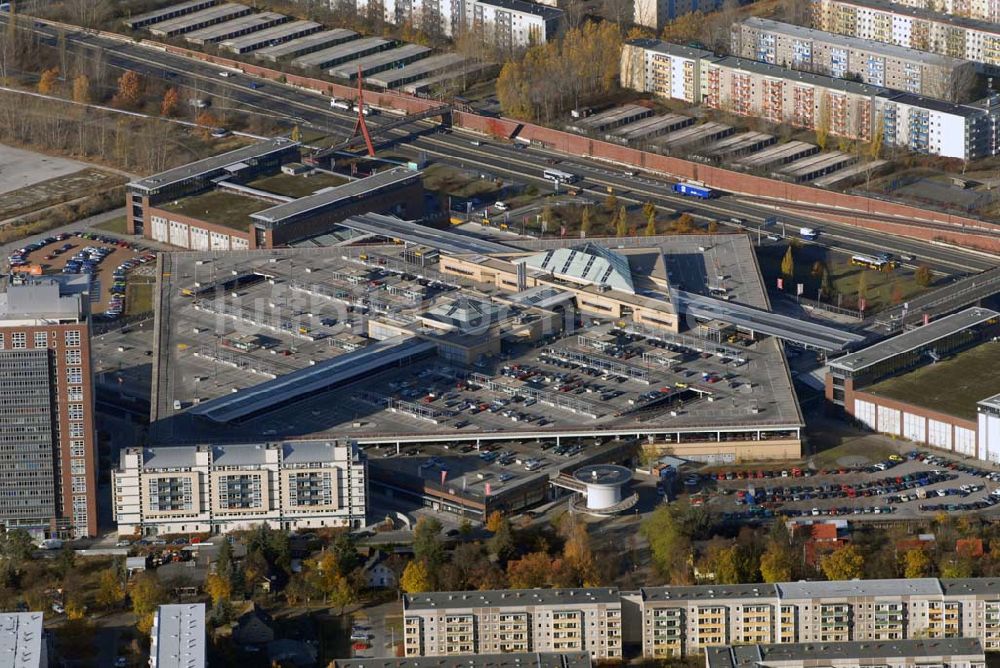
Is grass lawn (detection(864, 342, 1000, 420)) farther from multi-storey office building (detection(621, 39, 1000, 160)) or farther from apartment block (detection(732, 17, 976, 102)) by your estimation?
apartment block (detection(732, 17, 976, 102))

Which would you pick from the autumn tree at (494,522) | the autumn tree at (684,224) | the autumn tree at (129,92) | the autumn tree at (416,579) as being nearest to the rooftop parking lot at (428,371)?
the autumn tree at (494,522)

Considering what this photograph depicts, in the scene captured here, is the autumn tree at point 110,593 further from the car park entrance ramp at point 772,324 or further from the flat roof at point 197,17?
the flat roof at point 197,17

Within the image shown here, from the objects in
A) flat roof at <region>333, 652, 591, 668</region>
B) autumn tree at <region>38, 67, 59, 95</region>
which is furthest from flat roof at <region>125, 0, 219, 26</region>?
flat roof at <region>333, 652, 591, 668</region>

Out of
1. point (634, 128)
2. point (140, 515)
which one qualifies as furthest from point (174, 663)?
point (634, 128)

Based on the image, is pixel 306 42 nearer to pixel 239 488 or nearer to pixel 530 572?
pixel 239 488

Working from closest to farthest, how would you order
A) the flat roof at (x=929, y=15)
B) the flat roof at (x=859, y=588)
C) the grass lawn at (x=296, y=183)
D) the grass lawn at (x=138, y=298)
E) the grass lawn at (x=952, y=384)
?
the flat roof at (x=859, y=588), the grass lawn at (x=952, y=384), the grass lawn at (x=138, y=298), the grass lawn at (x=296, y=183), the flat roof at (x=929, y=15)

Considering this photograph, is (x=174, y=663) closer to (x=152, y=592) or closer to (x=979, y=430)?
(x=152, y=592)
